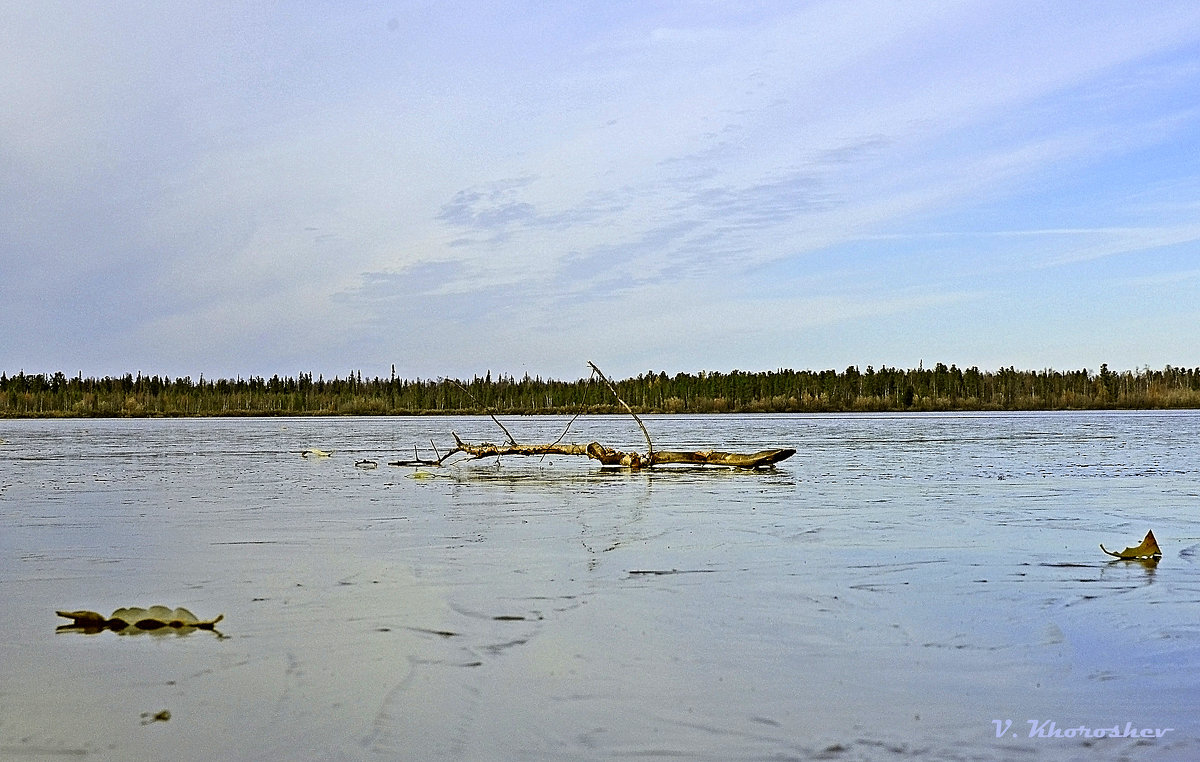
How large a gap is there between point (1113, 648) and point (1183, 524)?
17.6 ft

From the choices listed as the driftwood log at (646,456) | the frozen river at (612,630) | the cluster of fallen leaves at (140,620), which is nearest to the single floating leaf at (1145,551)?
the frozen river at (612,630)

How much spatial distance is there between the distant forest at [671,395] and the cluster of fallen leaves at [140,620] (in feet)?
237

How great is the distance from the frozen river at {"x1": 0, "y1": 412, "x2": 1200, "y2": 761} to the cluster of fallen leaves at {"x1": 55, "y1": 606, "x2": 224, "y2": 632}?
99 millimetres

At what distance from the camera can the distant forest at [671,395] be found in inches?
3172

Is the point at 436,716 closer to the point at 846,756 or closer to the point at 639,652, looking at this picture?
the point at 639,652

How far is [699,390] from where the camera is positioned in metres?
86.4

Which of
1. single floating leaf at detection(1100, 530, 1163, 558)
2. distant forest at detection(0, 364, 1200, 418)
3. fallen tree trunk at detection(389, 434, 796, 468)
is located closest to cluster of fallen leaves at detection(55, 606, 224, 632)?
single floating leaf at detection(1100, 530, 1163, 558)

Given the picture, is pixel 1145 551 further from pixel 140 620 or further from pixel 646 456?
pixel 646 456

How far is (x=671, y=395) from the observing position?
87.5 m

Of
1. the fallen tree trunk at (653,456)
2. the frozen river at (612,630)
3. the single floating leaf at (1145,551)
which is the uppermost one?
the fallen tree trunk at (653,456)

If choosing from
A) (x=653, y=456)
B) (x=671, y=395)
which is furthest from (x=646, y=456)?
(x=671, y=395)

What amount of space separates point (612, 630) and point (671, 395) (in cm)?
8240

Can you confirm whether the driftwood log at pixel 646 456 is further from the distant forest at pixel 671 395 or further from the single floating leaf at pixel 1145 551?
the distant forest at pixel 671 395

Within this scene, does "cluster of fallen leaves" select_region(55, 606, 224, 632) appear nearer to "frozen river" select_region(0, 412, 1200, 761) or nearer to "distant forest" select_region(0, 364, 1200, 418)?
"frozen river" select_region(0, 412, 1200, 761)
